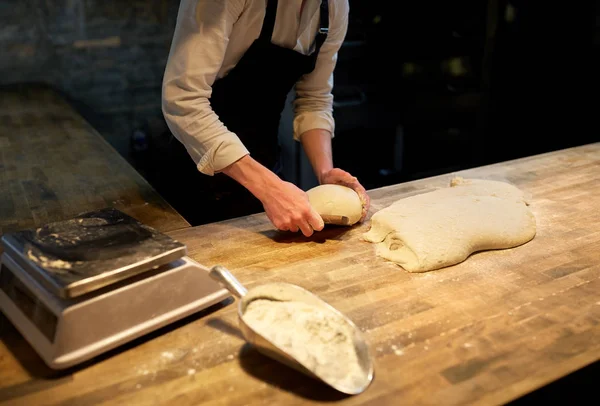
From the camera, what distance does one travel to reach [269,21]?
4.49ft

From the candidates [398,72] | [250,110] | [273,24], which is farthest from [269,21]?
[398,72]

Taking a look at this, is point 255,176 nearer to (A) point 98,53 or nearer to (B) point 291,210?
(B) point 291,210

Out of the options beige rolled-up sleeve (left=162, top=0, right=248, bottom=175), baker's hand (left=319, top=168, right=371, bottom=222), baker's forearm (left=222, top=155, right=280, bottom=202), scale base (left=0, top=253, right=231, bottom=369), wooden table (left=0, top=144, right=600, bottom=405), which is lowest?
wooden table (left=0, top=144, right=600, bottom=405)

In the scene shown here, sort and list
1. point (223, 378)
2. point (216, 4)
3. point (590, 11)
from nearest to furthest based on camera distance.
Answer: point (223, 378), point (216, 4), point (590, 11)

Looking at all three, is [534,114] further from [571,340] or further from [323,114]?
[571,340]

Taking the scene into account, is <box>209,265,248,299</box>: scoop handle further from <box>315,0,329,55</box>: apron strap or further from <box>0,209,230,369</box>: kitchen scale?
<box>315,0,329,55</box>: apron strap

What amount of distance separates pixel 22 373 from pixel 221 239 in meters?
0.54

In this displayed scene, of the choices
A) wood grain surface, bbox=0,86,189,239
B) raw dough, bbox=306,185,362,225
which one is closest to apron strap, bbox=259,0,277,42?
raw dough, bbox=306,185,362,225

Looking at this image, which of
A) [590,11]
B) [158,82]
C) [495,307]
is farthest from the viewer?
[158,82]

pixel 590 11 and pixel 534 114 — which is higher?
pixel 590 11

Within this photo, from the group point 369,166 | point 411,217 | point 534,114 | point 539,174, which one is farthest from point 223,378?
point 534,114

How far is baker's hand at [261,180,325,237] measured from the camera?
49.2 inches

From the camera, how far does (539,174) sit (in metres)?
1.72

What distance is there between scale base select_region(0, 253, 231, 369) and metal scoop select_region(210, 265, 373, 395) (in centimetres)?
6
